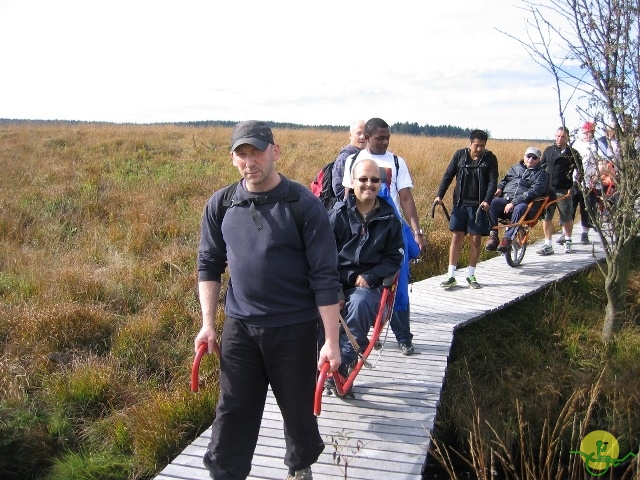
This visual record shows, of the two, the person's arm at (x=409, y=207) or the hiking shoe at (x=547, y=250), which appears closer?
the person's arm at (x=409, y=207)

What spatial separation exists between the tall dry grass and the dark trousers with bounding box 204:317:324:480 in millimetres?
1555

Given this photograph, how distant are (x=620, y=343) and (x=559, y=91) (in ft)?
8.36

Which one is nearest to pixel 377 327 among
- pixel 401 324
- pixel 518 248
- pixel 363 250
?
pixel 363 250

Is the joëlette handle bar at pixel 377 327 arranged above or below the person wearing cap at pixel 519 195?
below

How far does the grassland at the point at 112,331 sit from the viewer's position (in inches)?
169

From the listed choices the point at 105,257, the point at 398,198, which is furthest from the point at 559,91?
the point at 105,257

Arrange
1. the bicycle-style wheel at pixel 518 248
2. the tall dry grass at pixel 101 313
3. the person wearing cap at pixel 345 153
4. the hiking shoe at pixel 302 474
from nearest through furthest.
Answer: the hiking shoe at pixel 302 474
the tall dry grass at pixel 101 313
the person wearing cap at pixel 345 153
the bicycle-style wheel at pixel 518 248

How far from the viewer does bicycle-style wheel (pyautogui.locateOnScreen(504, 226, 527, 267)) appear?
24.8ft

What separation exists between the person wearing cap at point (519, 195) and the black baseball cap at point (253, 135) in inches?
203

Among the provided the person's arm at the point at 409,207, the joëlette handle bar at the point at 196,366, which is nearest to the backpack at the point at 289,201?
the joëlette handle bar at the point at 196,366

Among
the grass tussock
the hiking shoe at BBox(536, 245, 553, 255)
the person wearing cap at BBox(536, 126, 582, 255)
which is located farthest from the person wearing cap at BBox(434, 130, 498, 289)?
the hiking shoe at BBox(536, 245, 553, 255)

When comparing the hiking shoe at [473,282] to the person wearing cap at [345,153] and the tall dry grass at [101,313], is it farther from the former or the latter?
the person wearing cap at [345,153]

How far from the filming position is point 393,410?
4.00 m

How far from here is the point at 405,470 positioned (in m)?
3.30
